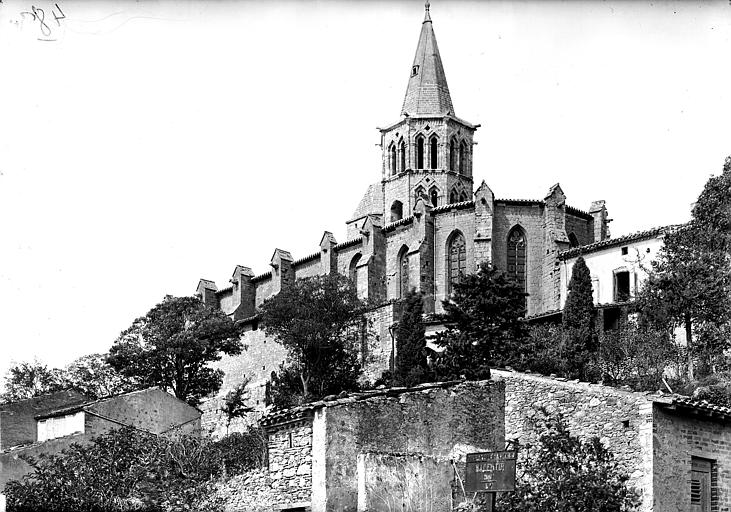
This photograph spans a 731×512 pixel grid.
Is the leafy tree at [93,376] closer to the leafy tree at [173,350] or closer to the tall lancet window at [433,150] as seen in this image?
the leafy tree at [173,350]

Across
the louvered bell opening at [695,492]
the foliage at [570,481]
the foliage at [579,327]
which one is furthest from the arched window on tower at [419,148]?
the louvered bell opening at [695,492]

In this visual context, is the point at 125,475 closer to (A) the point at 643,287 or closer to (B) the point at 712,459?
(B) the point at 712,459

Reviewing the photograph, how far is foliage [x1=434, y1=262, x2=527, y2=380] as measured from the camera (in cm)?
4116

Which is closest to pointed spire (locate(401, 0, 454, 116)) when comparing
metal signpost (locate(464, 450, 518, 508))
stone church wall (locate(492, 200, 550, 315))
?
stone church wall (locate(492, 200, 550, 315))

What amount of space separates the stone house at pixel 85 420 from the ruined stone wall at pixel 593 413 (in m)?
13.3

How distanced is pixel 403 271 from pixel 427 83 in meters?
23.6

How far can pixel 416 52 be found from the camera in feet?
291

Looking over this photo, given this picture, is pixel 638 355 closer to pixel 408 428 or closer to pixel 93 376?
pixel 408 428

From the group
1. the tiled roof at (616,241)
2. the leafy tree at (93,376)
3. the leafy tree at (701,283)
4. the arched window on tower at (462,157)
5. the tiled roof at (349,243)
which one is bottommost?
the leafy tree at (93,376)

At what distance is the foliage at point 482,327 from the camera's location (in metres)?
41.2

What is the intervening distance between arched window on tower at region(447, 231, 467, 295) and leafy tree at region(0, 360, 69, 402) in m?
21.2

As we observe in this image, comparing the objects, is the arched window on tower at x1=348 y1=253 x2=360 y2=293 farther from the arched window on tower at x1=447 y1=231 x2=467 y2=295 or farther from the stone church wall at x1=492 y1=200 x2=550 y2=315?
the stone church wall at x1=492 y1=200 x2=550 y2=315

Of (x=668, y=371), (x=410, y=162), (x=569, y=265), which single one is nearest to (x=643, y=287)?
(x=668, y=371)

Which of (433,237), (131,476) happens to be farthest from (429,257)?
(131,476)
